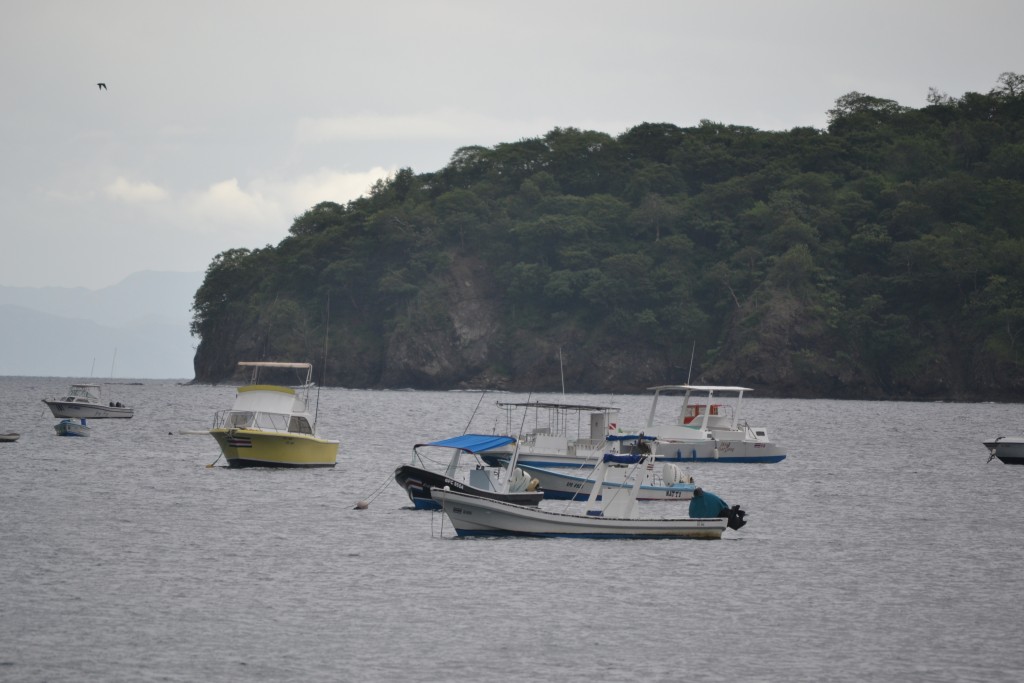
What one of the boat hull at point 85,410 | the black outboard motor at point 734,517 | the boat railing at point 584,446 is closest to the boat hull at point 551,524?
the black outboard motor at point 734,517

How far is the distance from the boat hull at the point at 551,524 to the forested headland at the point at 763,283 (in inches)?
4500

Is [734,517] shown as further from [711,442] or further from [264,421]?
[711,442]

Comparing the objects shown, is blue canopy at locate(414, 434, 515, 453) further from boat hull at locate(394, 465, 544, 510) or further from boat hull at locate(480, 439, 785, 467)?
boat hull at locate(480, 439, 785, 467)

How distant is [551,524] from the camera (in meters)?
37.2

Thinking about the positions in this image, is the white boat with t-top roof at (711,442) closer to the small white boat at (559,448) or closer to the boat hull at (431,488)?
the small white boat at (559,448)

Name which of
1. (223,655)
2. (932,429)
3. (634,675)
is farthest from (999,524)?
(932,429)

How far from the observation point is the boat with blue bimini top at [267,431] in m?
56.8

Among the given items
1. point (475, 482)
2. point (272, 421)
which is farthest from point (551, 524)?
point (272, 421)

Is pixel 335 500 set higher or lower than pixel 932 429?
lower

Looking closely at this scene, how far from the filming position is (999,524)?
4362 centimetres

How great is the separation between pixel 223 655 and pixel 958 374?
14968cm

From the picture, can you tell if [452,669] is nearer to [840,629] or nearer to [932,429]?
[840,629]

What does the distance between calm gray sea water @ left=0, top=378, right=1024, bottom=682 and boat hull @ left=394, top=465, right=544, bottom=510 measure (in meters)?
0.80

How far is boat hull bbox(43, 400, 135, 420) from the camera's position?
9506cm
